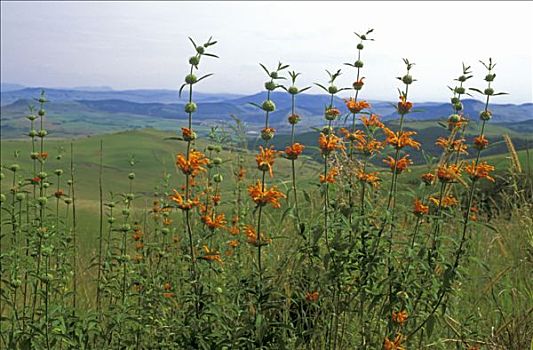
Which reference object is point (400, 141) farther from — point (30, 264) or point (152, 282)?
point (30, 264)

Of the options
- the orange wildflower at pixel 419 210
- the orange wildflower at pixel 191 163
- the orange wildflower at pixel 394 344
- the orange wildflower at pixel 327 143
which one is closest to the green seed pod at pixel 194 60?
the orange wildflower at pixel 191 163

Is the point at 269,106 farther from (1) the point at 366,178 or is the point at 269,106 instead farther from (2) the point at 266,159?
(1) the point at 366,178

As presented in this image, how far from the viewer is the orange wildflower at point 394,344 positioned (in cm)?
226

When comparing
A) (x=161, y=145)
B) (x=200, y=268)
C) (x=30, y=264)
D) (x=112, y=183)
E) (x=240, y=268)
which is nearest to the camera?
(x=200, y=268)

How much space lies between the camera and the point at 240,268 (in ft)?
A: 10.5

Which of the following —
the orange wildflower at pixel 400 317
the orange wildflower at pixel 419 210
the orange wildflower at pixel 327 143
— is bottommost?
the orange wildflower at pixel 400 317

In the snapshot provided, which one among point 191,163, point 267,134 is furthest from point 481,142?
point 191,163

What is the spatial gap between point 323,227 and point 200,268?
62cm

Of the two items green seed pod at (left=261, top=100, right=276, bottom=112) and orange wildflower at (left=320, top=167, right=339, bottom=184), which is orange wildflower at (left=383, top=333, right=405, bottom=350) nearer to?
orange wildflower at (left=320, top=167, right=339, bottom=184)

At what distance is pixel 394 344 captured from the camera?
90.7 inches

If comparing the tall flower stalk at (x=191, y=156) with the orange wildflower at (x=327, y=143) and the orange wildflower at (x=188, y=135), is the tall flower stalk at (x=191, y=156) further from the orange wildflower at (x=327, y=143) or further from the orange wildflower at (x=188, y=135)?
the orange wildflower at (x=327, y=143)

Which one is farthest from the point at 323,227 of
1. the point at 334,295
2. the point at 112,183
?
the point at 112,183

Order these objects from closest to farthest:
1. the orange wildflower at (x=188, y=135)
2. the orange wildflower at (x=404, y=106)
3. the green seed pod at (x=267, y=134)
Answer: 1. the orange wildflower at (x=188, y=135)
2. the green seed pod at (x=267, y=134)
3. the orange wildflower at (x=404, y=106)

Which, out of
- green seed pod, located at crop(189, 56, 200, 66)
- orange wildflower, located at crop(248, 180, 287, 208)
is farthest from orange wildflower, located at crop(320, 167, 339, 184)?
green seed pod, located at crop(189, 56, 200, 66)
